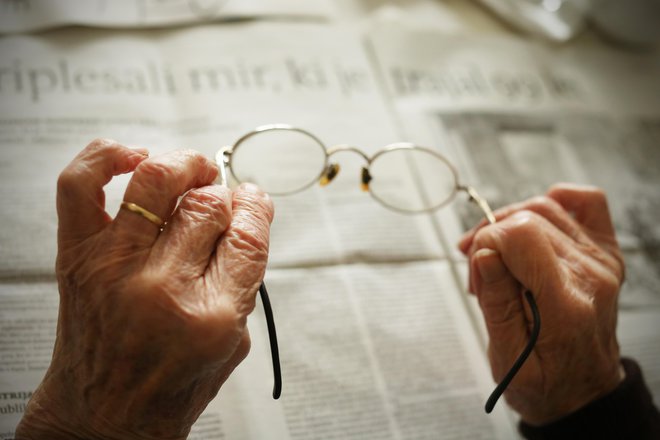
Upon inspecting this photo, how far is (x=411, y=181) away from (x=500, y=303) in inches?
12.2

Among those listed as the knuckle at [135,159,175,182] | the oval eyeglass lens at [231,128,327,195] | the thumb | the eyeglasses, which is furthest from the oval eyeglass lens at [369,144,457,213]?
the knuckle at [135,159,175,182]

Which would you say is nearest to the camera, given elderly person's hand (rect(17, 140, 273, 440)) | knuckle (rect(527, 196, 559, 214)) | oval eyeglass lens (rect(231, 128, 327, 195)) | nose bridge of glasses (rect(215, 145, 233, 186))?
elderly person's hand (rect(17, 140, 273, 440))

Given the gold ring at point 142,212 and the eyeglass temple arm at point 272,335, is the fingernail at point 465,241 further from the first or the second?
the gold ring at point 142,212

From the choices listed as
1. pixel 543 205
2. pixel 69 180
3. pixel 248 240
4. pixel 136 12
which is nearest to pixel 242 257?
pixel 248 240

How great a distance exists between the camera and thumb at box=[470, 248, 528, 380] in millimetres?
625

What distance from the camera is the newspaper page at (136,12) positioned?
33.9 inches

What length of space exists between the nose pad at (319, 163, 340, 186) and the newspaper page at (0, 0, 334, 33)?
0.41 meters

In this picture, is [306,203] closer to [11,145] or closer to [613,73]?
[11,145]

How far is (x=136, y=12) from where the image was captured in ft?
3.01

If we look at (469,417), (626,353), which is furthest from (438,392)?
(626,353)

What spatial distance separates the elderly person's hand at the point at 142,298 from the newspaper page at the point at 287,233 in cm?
17

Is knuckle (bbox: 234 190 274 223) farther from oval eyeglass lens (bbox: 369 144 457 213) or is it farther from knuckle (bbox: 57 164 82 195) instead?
oval eyeglass lens (bbox: 369 144 457 213)

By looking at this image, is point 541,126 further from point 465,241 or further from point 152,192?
point 152,192

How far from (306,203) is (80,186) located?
0.41 metres
